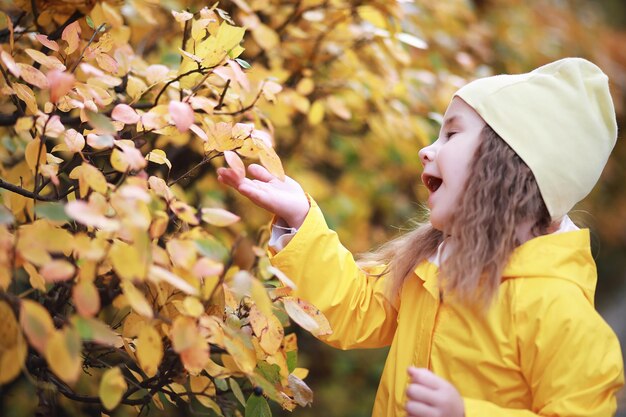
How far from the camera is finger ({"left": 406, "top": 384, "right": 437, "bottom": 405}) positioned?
1.15 m

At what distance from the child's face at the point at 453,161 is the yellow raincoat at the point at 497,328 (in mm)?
131

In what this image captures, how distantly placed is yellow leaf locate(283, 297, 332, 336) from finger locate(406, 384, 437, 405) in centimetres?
18

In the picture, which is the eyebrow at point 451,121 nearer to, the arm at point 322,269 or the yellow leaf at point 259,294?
the arm at point 322,269

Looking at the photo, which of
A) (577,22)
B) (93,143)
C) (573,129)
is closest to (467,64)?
(573,129)

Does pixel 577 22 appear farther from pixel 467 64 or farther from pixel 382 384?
pixel 382 384

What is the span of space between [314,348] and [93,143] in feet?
9.41

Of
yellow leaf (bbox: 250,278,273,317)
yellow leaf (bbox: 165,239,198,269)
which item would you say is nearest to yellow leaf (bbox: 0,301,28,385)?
yellow leaf (bbox: 165,239,198,269)

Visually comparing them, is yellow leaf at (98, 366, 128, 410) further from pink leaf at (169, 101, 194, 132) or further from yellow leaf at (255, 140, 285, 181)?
yellow leaf at (255, 140, 285, 181)

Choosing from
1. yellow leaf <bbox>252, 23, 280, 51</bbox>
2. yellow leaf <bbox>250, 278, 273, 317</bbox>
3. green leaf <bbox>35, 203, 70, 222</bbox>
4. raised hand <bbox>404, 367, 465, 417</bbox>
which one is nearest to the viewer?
green leaf <bbox>35, 203, 70, 222</bbox>

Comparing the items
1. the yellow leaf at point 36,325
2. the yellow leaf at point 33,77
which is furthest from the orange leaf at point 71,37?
Answer: the yellow leaf at point 36,325

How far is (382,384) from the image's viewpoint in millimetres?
1435

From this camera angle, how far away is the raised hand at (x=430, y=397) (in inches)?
45.4

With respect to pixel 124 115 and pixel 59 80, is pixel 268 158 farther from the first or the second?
pixel 59 80

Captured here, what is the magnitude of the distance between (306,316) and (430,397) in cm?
26
